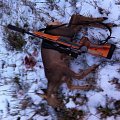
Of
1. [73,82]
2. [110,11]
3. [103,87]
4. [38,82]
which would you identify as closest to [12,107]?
[38,82]

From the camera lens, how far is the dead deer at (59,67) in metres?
6.09

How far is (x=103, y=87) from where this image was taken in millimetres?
6254

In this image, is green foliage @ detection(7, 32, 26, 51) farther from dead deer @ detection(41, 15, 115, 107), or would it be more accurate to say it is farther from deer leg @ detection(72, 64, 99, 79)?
deer leg @ detection(72, 64, 99, 79)

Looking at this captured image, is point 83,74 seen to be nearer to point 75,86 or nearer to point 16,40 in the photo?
point 75,86

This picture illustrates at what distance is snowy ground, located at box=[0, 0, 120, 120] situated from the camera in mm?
6234

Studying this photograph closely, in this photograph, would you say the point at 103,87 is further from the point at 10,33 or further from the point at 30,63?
the point at 10,33

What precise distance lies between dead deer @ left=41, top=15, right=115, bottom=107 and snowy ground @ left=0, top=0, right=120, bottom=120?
0.14 meters

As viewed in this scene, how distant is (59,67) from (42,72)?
14.7 inches

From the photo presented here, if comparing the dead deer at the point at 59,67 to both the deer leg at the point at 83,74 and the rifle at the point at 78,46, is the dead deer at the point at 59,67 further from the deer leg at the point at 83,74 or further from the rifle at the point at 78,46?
the rifle at the point at 78,46

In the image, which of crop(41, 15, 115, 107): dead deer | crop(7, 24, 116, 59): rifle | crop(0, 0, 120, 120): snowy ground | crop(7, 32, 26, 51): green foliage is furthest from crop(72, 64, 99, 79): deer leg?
crop(7, 32, 26, 51): green foliage

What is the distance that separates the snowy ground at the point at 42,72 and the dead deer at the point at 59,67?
0.14 metres

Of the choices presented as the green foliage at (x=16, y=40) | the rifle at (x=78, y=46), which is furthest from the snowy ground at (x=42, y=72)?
the rifle at (x=78, y=46)

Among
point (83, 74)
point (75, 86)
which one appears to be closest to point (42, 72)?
point (75, 86)

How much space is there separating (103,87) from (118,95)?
26cm
